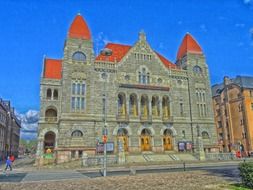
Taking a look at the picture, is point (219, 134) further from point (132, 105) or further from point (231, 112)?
point (132, 105)

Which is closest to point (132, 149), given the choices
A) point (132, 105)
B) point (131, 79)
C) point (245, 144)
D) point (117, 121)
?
point (117, 121)

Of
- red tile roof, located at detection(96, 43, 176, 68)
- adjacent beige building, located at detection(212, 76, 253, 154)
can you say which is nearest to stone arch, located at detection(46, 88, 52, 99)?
red tile roof, located at detection(96, 43, 176, 68)

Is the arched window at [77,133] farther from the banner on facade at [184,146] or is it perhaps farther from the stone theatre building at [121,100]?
the banner on facade at [184,146]

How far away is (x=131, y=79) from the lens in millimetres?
44969

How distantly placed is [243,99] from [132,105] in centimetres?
2879

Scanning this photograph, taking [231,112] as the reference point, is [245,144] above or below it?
below

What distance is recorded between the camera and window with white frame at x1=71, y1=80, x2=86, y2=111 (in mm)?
40781

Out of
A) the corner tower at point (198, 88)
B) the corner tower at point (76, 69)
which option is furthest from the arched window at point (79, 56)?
the corner tower at point (198, 88)

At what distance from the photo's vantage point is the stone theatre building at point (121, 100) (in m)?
40.4

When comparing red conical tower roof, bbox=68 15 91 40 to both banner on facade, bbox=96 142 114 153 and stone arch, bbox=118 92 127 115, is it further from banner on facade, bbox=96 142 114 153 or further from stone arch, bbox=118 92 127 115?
banner on facade, bbox=96 142 114 153

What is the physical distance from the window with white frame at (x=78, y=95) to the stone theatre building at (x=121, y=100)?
16cm

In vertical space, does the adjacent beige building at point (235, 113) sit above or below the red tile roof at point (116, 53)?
below

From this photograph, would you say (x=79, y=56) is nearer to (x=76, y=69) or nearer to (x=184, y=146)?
(x=76, y=69)

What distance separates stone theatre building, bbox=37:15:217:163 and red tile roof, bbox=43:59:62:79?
0.62 feet
